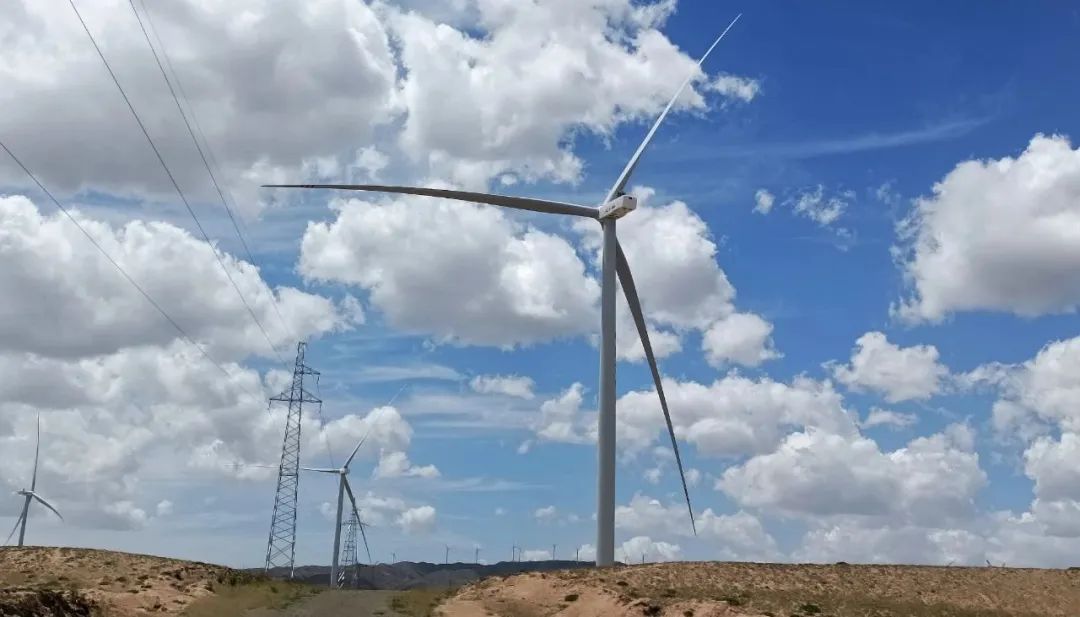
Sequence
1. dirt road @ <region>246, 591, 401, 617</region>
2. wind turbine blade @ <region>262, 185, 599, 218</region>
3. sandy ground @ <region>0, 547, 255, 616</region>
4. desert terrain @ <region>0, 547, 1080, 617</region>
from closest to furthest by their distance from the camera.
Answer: sandy ground @ <region>0, 547, 255, 616</region> → desert terrain @ <region>0, 547, 1080, 617</region> → dirt road @ <region>246, 591, 401, 617</region> → wind turbine blade @ <region>262, 185, 599, 218</region>

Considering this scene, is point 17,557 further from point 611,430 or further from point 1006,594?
point 1006,594

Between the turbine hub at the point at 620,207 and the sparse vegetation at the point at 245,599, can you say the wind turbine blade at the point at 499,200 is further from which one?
the sparse vegetation at the point at 245,599

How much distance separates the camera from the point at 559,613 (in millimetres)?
60750

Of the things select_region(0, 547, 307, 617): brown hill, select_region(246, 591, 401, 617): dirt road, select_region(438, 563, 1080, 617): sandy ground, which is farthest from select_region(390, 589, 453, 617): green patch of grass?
select_region(0, 547, 307, 617): brown hill

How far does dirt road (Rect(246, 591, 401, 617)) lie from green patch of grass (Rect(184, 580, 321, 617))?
1.14 metres

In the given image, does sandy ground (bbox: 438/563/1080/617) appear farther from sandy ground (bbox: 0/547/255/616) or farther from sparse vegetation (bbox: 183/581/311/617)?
sandy ground (bbox: 0/547/255/616)

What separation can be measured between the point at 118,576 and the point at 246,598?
7872 millimetres

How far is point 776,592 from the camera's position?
67.2 metres

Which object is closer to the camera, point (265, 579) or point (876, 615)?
point (876, 615)

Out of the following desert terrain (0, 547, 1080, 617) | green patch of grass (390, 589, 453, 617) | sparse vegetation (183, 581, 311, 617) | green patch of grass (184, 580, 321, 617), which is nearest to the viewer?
desert terrain (0, 547, 1080, 617)

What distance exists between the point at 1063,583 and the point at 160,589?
64.7 m

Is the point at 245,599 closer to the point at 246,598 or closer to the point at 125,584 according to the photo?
the point at 246,598

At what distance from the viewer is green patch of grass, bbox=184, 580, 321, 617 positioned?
195 feet

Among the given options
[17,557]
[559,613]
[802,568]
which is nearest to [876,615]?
[802,568]
